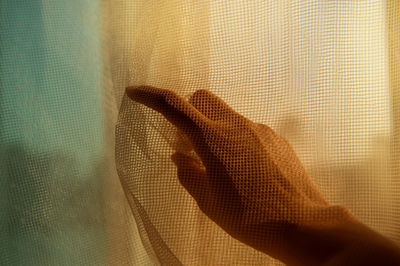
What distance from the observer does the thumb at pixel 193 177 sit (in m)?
0.44

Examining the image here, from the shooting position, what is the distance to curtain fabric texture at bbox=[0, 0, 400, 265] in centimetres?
39

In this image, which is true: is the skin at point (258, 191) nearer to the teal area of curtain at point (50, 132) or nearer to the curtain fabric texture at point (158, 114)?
the curtain fabric texture at point (158, 114)

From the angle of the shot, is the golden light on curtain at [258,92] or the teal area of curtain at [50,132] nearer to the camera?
the golden light on curtain at [258,92]

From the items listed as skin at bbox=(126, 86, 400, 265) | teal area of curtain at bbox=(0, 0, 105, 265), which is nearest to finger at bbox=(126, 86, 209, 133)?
skin at bbox=(126, 86, 400, 265)

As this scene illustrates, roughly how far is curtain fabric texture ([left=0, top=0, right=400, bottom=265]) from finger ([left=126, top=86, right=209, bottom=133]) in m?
0.02

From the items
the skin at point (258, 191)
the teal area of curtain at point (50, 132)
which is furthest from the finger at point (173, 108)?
the teal area of curtain at point (50, 132)

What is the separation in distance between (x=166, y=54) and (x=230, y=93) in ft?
0.38

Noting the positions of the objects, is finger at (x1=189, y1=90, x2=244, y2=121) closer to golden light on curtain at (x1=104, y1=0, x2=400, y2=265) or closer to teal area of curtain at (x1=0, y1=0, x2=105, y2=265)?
golden light on curtain at (x1=104, y1=0, x2=400, y2=265)

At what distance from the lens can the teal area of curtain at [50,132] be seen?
1.77ft

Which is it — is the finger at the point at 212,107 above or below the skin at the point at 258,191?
above

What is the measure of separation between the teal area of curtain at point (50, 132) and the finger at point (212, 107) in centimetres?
19

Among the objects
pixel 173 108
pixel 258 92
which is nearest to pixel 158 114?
pixel 173 108

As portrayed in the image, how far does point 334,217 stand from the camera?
1.21 ft

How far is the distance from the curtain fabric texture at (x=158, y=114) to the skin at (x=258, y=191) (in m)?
0.02
